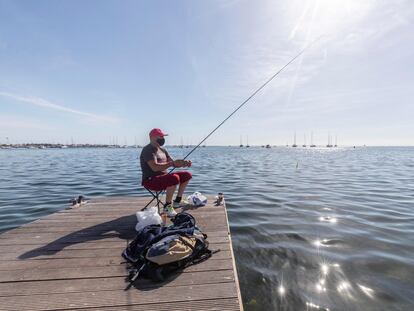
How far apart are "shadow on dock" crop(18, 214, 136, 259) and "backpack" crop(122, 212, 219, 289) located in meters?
0.77

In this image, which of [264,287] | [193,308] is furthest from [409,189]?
[193,308]

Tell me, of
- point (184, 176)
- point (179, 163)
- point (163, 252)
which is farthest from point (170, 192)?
point (163, 252)

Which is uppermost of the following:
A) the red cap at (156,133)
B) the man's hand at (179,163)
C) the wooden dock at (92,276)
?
the red cap at (156,133)

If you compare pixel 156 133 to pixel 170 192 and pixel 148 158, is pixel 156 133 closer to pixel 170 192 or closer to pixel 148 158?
pixel 148 158

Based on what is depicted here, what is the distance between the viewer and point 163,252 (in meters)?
3.02

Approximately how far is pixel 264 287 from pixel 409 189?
1102cm

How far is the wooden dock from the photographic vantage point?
2463mm

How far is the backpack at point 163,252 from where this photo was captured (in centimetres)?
293

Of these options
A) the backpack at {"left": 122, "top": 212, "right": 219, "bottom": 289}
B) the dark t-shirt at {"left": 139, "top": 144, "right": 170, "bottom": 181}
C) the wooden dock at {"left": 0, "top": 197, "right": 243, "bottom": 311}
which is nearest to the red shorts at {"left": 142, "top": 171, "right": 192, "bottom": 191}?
the dark t-shirt at {"left": 139, "top": 144, "right": 170, "bottom": 181}

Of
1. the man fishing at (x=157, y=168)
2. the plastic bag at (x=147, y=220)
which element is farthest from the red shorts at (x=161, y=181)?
the plastic bag at (x=147, y=220)

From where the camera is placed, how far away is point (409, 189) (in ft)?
36.0

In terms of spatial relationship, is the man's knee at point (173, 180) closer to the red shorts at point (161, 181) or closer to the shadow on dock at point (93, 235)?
the red shorts at point (161, 181)

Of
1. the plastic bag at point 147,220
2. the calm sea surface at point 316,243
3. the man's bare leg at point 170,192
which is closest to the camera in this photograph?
the calm sea surface at point 316,243

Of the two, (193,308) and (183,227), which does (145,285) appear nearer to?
(193,308)
